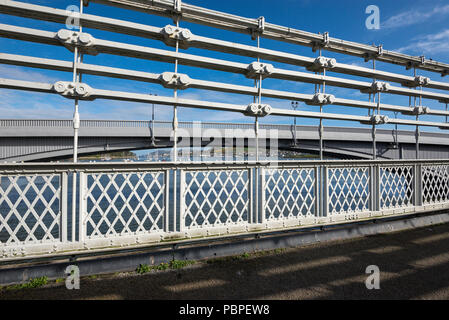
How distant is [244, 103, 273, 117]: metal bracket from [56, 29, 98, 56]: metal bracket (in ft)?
11.6

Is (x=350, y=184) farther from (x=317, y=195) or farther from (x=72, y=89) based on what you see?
(x=72, y=89)

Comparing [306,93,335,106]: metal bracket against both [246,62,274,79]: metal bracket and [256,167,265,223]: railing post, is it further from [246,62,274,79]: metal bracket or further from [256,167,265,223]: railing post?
[256,167,265,223]: railing post

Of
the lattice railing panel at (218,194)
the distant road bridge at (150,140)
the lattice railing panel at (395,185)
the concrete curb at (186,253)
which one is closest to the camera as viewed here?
the concrete curb at (186,253)

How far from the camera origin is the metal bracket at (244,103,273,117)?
5535 millimetres

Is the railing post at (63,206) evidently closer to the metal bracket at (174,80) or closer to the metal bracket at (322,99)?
the metal bracket at (174,80)

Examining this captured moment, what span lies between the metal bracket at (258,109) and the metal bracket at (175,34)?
80.8 inches

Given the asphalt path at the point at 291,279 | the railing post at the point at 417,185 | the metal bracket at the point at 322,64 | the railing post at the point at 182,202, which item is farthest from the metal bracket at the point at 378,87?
the railing post at the point at 182,202

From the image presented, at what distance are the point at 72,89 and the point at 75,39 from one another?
97 centimetres

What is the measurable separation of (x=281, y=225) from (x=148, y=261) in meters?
2.98

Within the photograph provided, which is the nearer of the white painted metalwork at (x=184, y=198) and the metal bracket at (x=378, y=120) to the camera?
the white painted metalwork at (x=184, y=198)

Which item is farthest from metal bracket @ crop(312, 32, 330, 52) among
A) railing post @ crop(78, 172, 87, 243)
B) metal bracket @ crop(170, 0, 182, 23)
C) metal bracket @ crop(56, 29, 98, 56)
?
railing post @ crop(78, 172, 87, 243)

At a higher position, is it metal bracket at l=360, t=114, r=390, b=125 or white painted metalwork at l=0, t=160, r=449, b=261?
metal bracket at l=360, t=114, r=390, b=125

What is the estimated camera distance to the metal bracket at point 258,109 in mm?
5535

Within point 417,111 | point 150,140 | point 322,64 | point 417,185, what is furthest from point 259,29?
point 150,140
